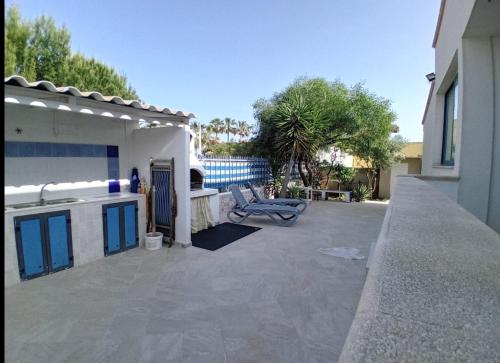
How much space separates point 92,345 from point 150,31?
15.2 metres

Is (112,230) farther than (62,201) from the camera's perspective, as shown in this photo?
Yes

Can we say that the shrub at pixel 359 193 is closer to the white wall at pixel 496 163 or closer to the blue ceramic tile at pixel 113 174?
the white wall at pixel 496 163

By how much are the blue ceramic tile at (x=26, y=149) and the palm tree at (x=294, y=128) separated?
8083mm

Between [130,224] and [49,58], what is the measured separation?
13126 millimetres

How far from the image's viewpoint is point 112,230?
533 centimetres

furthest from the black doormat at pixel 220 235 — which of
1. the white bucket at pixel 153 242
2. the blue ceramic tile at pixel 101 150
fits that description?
the blue ceramic tile at pixel 101 150

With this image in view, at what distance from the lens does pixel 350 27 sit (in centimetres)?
1049

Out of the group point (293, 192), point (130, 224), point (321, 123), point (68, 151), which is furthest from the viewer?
point (293, 192)

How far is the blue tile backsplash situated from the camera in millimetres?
4583

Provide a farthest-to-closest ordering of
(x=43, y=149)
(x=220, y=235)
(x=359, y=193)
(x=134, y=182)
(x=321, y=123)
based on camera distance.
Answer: (x=359, y=193) < (x=321, y=123) < (x=220, y=235) < (x=134, y=182) < (x=43, y=149)

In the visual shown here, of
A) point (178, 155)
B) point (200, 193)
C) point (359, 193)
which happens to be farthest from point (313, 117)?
point (178, 155)

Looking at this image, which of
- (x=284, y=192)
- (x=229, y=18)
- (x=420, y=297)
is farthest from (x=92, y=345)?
(x=229, y=18)

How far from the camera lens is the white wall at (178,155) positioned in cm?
583

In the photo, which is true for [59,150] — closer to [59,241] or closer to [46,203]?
[46,203]
